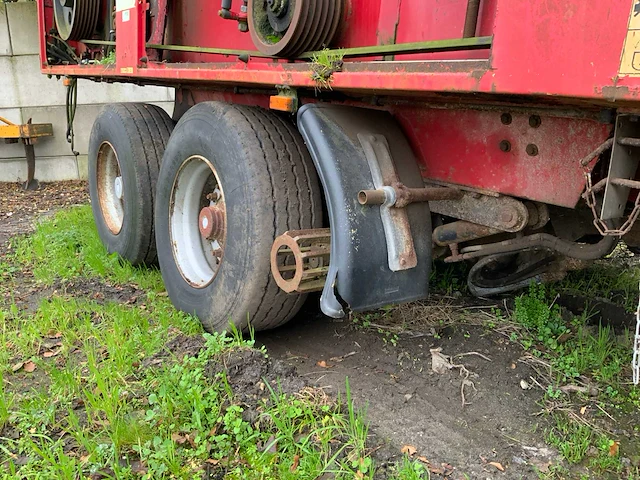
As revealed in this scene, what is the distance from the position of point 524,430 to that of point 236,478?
3.59ft

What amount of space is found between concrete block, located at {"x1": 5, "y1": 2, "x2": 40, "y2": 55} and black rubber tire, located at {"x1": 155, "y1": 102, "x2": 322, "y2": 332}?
5.18m

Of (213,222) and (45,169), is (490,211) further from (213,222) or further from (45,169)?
(45,169)

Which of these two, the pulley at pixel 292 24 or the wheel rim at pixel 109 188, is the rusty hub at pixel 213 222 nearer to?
the pulley at pixel 292 24

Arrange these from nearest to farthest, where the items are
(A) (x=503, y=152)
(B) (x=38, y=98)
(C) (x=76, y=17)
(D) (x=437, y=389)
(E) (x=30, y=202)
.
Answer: (A) (x=503, y=152), (D) (x=437, y=389), (C) (x=76, y=17), (E) (x=30, y=202), (B) (x=38, y=98)

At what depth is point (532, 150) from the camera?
1942 mm

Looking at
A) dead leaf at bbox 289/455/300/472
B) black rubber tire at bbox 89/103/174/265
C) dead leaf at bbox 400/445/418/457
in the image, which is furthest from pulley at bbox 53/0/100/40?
dead leaf at bbox 400/445/418/457

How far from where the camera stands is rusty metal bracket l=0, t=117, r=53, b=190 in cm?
669

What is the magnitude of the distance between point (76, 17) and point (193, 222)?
6.93 feet

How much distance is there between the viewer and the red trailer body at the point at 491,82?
4.44 feet

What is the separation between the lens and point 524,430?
223cm

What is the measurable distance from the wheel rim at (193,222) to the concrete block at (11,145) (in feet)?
16.2


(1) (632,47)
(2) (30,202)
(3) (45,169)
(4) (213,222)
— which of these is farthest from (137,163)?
(3) (45,169)

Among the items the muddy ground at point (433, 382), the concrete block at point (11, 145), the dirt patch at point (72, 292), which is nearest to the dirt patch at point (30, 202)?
the concrete block at point (11, 145)

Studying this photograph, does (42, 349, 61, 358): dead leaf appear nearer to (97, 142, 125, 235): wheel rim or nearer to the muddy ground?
the muddy ground
